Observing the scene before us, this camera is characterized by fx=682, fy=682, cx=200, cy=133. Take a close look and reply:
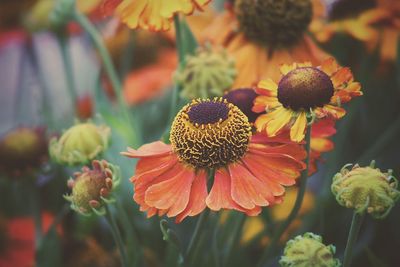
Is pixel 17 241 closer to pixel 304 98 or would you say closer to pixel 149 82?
pixel 149 82

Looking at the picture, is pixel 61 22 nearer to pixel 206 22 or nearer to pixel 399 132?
pixel 206 22

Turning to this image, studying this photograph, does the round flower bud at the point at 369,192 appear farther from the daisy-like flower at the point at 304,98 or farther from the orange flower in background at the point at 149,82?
the orange flower in background at the point at 149,82

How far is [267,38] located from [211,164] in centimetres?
22

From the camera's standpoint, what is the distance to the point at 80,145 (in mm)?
561

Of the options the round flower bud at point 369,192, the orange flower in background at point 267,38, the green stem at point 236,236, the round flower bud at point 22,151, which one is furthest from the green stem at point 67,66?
the round flower bud at point 369,192

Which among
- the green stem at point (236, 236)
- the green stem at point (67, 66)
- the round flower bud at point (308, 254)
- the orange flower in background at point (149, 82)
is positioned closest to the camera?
the round flower bud at point (308, 254)

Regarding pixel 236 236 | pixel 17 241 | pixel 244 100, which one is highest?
pixel 244 100

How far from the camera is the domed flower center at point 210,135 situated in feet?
1.62

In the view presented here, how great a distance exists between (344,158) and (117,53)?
0.45 metres

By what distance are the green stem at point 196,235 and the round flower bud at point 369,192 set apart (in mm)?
96

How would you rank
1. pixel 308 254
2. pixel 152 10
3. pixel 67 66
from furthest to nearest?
1. pixel 67 66
2. pixel 152 10
3. pixel 308 254

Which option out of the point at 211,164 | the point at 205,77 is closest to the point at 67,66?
the point at 205,77

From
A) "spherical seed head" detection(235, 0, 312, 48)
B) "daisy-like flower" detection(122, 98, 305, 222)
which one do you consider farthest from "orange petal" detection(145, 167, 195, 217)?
"spherical seed head" detection(235, 0, 312, 48)

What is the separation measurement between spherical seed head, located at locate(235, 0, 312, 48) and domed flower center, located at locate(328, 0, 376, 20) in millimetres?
76
